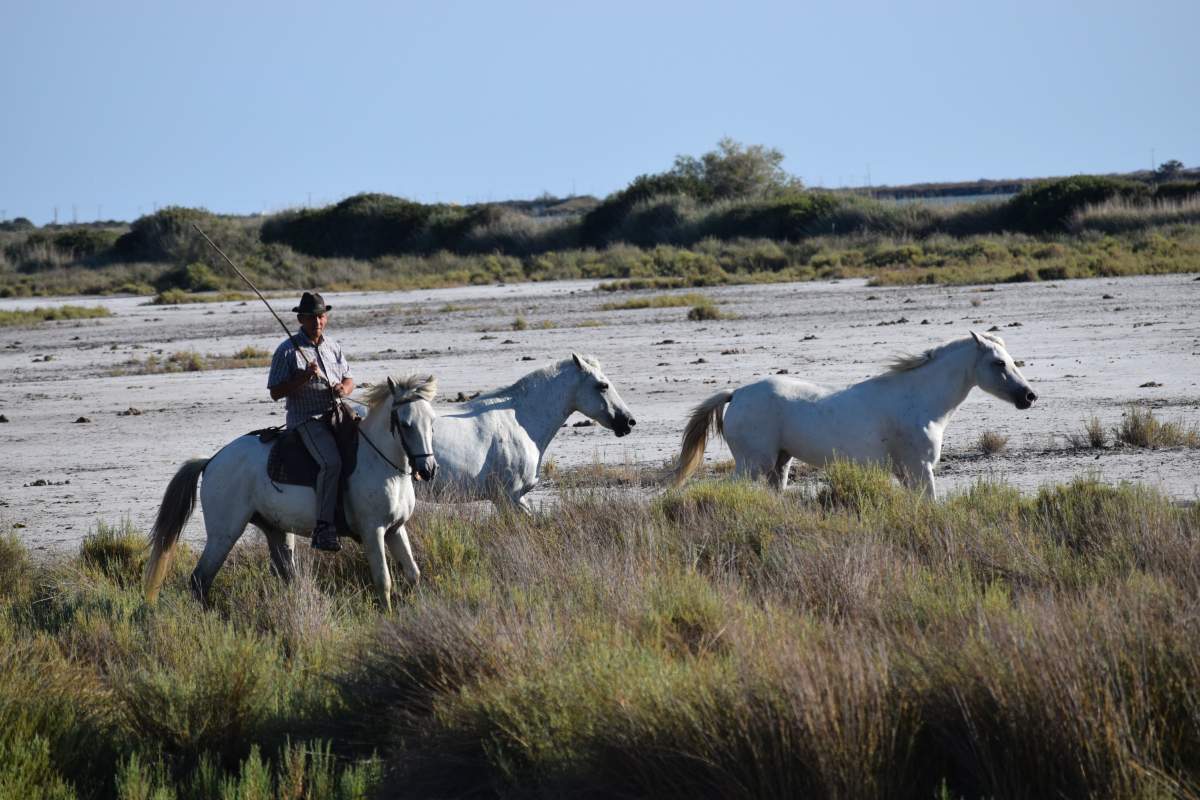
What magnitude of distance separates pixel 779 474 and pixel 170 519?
16.7 feet

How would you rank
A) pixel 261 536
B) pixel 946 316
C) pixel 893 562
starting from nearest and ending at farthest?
pixel 893 562 → pixel 261 536 → pixel 946 316

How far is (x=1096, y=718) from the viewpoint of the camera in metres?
5.24

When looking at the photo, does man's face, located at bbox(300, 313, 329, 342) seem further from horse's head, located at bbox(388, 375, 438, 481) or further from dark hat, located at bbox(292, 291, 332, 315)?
horse's head, located at bbox(388, 375, 438, 481)

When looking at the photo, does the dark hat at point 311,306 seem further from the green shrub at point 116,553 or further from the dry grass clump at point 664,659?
the green shrub at point 116,553

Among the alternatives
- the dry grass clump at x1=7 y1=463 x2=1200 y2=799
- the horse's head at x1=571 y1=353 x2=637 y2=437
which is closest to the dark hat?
the dry grass clump at x1=7 y1=463 x2=1200 y2=799

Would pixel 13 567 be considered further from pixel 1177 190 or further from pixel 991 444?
pixel 1177 190

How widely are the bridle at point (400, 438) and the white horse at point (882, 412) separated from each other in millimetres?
3630

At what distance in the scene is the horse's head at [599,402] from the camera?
11.9m

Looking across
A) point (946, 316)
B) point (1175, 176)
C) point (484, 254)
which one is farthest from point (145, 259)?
→ point (1175, 176)

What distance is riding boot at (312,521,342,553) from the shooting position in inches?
352

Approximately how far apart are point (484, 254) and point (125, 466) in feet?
158

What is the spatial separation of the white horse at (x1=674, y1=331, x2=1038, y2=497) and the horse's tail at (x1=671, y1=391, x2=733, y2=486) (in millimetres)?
199

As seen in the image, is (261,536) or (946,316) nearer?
(261,536)

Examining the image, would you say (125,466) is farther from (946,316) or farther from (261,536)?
(946,316)
